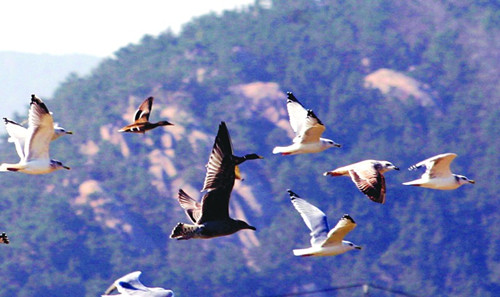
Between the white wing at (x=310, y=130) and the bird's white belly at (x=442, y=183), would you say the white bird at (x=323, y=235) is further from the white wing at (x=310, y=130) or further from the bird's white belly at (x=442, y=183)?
the bird's white belly at (x=442, y=183)

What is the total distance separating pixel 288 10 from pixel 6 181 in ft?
90.2

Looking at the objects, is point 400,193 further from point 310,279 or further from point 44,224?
point 44,224

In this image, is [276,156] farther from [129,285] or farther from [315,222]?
[129,285]

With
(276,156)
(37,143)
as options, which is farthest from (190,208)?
(276,156)

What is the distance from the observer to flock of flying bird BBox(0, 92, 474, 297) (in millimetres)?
12234

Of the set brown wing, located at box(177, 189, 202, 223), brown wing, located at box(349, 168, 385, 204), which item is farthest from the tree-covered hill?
brown wing, located at box(177, 189, 202, 223)

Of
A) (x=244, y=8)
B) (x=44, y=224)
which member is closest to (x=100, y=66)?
(x=244, y=8)

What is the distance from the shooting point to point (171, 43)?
84.2 metres

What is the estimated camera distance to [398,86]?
80375mm

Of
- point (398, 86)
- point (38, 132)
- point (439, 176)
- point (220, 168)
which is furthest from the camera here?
point (398, 86)

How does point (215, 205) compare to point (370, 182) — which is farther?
point (370, 182)

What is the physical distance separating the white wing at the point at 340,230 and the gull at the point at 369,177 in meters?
0.47

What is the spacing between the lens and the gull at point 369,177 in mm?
13963

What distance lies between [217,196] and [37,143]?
3875mm
